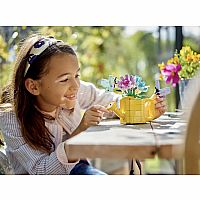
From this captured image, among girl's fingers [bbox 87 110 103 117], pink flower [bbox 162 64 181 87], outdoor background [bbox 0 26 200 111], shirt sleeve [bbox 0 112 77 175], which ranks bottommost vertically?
shirt sleeve [bbox 0 112 77 175]

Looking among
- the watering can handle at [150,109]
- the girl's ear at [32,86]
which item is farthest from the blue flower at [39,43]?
the watering can handle at [150,109]

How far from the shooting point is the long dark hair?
193 cm

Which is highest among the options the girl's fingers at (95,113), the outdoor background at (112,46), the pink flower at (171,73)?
the outdoor background at (112,46)

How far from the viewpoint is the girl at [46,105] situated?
1931 millimetres

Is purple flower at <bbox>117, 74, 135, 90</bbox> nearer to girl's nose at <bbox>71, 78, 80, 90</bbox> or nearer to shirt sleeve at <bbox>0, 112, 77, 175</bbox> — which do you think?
girl's nose at <bbox>71, 78, 80, 90</bbox>

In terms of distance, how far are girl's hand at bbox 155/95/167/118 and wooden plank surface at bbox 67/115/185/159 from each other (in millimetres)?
20

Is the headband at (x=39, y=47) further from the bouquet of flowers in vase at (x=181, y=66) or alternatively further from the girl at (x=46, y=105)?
the bouquet of flowers in vase at (x=181, y=66)

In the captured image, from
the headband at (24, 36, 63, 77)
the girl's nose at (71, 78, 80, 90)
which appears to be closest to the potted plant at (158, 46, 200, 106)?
the girl's nose at (71, 78, 80, 90)

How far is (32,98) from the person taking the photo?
6.40 feet

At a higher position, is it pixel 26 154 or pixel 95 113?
pixel 95 113

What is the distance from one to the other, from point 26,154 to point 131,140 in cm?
44

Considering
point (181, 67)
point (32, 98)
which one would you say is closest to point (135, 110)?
point (181, 67)

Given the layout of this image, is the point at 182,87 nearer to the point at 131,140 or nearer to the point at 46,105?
the point at 131,140

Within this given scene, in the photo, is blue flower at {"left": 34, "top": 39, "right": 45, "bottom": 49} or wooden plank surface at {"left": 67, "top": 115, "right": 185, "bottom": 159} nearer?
wooden plank surface at {"left": 67, "top": 115, "right": 185, "bottom": 159}
